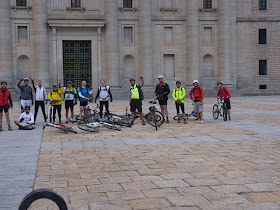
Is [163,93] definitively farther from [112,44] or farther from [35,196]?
[112,44]

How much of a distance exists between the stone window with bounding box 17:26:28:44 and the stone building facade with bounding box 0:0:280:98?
0.31 feet

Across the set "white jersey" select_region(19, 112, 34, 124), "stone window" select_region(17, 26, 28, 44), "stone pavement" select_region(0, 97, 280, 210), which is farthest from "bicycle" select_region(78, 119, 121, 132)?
"stone window" select_region(17, 26, 28, 44)

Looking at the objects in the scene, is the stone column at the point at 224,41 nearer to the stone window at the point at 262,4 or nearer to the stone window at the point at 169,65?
the stone window at the point at 262,4

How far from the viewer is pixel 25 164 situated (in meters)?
7.86

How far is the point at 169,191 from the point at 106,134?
722cm

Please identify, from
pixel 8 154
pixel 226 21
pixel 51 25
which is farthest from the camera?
pixel 226 21

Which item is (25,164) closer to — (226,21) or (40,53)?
(40,53)

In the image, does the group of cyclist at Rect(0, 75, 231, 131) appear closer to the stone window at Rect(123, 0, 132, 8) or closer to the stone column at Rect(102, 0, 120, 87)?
the stone column at Rect(102, 0, 120, 87)

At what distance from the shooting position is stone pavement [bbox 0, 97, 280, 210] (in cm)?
539

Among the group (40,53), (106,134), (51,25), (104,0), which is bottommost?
(106,134)

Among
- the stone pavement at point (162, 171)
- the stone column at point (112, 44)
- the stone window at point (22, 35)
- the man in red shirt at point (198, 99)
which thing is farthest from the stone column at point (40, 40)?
the stone pavement at point (162, 171)

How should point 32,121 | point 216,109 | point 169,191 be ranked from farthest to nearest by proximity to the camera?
point 216,109 → point 32,121 → point 169,191

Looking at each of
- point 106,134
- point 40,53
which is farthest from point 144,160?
point 40,53

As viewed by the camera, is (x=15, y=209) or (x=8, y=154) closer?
(x=15, y=209)
